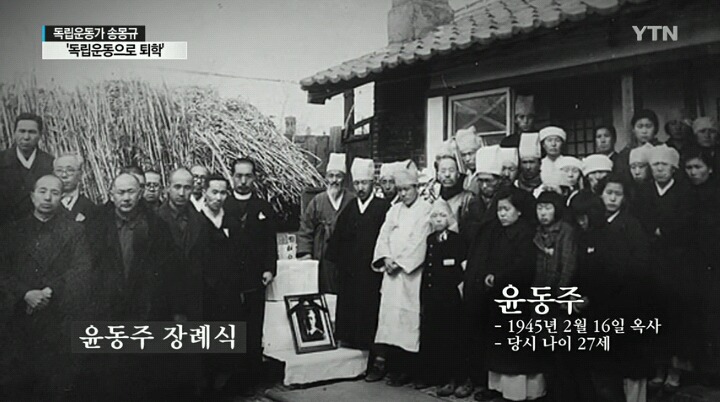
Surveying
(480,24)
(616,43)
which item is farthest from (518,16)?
(616,43)

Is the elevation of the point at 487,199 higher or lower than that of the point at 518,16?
lower

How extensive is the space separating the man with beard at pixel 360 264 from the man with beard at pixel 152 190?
1.05m

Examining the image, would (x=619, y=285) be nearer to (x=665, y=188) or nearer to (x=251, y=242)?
(x=665, y=188)

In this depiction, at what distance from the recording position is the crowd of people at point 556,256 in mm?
3246

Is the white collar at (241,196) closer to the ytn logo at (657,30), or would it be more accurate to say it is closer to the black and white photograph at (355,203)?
the black and white photograph at (355,203)

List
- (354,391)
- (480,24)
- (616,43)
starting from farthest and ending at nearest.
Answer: (354,391), (480,24), (616,43)

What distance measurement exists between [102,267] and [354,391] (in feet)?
5.22

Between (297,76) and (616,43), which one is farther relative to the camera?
(297,76)

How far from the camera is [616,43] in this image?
3287 mm

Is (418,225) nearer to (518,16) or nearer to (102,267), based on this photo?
(518,16)

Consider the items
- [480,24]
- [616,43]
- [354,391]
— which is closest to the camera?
[616,43]

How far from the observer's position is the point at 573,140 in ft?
11.1

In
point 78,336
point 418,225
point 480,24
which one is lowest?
point 78,336

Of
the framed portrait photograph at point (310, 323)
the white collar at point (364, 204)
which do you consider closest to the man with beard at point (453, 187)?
the white collar at point (364, 204)
